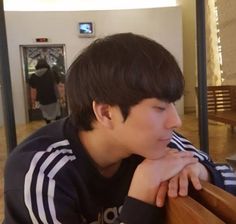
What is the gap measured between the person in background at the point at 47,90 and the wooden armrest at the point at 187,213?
6015mm

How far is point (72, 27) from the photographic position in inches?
321

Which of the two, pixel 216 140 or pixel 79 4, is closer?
pixel 216 140

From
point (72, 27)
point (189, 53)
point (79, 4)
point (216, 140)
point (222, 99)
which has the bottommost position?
point (216, 140)

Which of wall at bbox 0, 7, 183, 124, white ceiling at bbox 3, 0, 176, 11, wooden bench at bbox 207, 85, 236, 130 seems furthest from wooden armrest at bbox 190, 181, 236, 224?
white ceiling at bbox 3, 0, 176, 11

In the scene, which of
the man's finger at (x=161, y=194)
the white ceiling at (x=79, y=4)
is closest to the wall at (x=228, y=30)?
the white ceiling at (x=79, y=4)

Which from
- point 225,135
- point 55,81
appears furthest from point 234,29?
point 55,81

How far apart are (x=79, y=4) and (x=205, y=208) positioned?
833 centimetres

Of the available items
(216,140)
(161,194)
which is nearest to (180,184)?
(161,194)

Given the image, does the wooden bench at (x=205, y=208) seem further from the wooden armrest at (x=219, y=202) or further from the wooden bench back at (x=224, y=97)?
the wooden bench back at (x=224, y=97)

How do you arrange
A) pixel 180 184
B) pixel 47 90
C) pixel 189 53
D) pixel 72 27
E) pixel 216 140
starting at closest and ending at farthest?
pixel 180 184 < pixel 216 140 < pixel 47 90 < pixel 72 27 < pixel 189 53

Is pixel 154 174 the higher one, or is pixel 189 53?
pixel 189 53

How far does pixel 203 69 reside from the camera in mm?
882

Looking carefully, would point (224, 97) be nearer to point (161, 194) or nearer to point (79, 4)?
point (79, 4)

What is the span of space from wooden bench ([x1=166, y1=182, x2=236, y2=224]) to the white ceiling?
8136 millimetres
